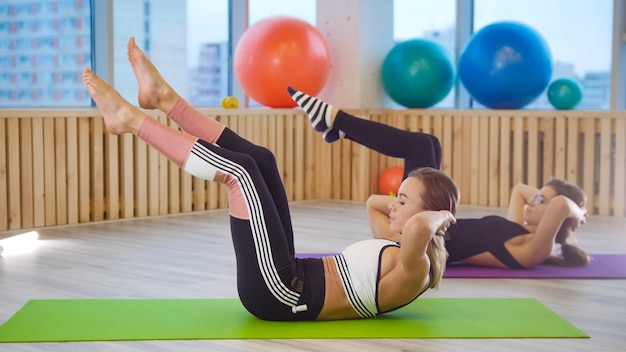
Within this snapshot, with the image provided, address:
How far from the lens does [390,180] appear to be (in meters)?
6.67

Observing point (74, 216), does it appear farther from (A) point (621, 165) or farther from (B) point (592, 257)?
(A) point (621, 165)

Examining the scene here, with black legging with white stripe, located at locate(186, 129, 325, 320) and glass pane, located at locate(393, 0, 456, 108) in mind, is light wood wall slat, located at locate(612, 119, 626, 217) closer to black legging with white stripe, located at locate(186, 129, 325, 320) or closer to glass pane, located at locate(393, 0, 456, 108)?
glass pane, located at locate(393, 0, 456, 108)

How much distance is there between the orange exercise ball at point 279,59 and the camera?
6371 millimetres

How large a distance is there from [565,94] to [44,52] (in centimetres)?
362

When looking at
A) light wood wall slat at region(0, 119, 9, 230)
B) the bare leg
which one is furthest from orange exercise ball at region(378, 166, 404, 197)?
the bare leg

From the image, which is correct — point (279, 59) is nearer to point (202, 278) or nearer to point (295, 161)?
point (295, 161)

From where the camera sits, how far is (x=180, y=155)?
9.12 feet

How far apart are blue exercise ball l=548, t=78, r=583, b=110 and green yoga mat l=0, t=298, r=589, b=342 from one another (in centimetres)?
317

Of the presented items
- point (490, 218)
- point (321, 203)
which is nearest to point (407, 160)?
point (490, 218)

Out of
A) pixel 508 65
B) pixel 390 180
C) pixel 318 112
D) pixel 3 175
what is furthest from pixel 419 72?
pixel 3 175

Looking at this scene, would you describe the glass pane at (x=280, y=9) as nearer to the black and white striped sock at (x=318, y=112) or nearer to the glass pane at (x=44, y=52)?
the glass pane at (x=44, y=52)

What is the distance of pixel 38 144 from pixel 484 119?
3.16 meters

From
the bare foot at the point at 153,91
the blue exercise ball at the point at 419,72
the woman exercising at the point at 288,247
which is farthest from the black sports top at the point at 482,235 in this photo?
the blue exercise ball at the point at 419,72

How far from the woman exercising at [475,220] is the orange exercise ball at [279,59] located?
7.78 ft
